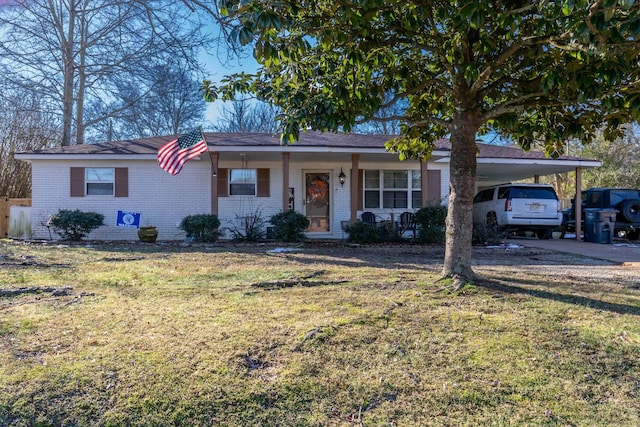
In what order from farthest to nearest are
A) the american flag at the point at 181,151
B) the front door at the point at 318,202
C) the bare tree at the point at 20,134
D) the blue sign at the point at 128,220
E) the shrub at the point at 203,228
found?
the bare tree at the point at 20,134
the front door at the point at 318,202
the blue sign at the point at 128,220
the shrub at the point at 203,228
the american flag at the point at 181,151

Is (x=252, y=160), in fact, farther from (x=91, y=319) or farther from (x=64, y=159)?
(x=91, y=319)

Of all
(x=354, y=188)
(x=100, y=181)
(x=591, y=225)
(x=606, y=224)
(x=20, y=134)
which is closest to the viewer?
(x=354, y=188)

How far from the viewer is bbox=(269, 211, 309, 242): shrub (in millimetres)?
10961

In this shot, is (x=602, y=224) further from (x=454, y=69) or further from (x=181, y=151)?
(x=181, y=151)

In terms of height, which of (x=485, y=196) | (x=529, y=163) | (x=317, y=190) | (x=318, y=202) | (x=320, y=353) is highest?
(x=529, y=163)

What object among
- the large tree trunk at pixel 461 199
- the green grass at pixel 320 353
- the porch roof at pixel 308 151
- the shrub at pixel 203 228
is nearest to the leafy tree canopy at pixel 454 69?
the large tree trunk at pixel 461 199

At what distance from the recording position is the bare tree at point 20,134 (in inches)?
637

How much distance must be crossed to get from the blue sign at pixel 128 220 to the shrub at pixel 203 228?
7.68 ft

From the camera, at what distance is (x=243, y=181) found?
44.0 ft

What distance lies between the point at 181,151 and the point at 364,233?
16.8ft

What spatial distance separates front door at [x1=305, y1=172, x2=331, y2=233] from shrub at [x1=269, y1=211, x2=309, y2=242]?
285 centimetres

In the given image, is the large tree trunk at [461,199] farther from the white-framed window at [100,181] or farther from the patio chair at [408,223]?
the white-framed window at [100,181]

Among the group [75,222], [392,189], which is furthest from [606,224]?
[75,222]

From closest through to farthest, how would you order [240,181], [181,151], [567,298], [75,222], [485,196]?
[567,298] < [181,151] < [75,222] < [240,181] < [485,196]
